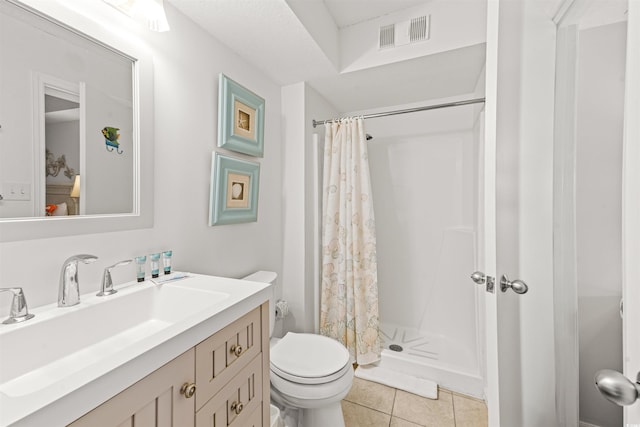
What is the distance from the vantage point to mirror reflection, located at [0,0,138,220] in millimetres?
716

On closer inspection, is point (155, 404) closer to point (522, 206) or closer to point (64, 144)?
point (64, 144)

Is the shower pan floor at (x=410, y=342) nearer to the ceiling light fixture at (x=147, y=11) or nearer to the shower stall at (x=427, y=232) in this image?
the shower stall at (x=427, y=232)

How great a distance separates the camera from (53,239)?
782mm

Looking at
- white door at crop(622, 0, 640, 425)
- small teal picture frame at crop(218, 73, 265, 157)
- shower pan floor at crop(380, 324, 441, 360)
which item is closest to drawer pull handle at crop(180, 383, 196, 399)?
white door at crop(622, 0, 640, 425)

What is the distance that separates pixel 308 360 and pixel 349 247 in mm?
832

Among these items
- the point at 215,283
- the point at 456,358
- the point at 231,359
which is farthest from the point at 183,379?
the point at 456,358

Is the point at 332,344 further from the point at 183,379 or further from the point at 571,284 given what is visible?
the point at 571,284

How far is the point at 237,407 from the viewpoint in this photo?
0.79m

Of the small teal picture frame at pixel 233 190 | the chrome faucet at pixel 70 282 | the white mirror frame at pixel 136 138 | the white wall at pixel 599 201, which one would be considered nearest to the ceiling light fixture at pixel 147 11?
the white mirror frame at pixel 136 138

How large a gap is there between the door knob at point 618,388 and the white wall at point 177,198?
1.31m

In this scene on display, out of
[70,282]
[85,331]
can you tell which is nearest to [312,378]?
[85,331]

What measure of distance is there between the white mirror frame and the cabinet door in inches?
22.3

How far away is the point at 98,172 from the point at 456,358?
2360 mm

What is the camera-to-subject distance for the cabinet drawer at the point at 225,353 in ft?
2.22
